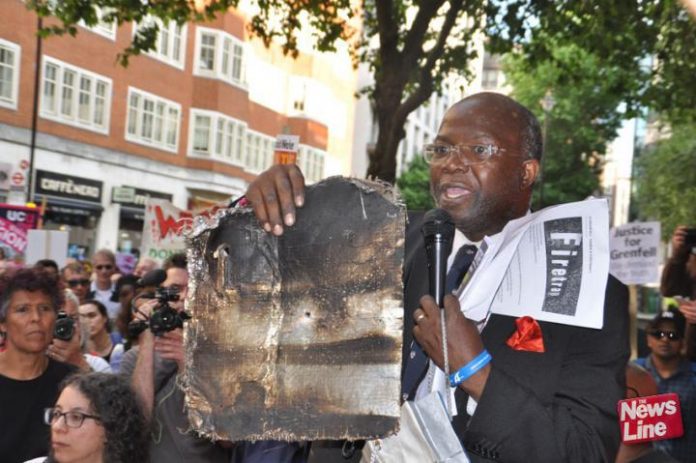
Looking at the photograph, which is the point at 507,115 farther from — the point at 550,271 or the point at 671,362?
the point at 671,362

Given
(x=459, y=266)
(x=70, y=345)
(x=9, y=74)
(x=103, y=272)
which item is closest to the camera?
(x=459, y=266)

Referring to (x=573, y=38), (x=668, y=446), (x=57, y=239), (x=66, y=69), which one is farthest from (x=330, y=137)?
(x=668, y=446)

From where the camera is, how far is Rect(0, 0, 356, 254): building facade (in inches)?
963

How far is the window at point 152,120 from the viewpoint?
29422mm

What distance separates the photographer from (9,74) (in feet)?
78.7

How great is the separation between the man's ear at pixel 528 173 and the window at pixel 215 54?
29884mm

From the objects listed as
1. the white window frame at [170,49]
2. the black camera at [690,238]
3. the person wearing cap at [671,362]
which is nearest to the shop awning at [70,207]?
the white window frame at [170,49]

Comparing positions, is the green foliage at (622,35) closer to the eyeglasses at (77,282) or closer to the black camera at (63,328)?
the eyeglasses at (77,282)

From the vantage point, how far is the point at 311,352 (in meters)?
2.28

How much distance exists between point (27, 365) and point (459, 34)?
12.6 metres

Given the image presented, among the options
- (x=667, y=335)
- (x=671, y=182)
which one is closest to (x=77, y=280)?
(x=667, y=335)

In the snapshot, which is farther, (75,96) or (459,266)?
(75,96)

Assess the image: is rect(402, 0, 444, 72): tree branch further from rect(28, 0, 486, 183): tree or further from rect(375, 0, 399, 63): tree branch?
rect(375, 0, 399, 63): tree branch

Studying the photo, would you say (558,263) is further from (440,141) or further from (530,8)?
(530,8)
